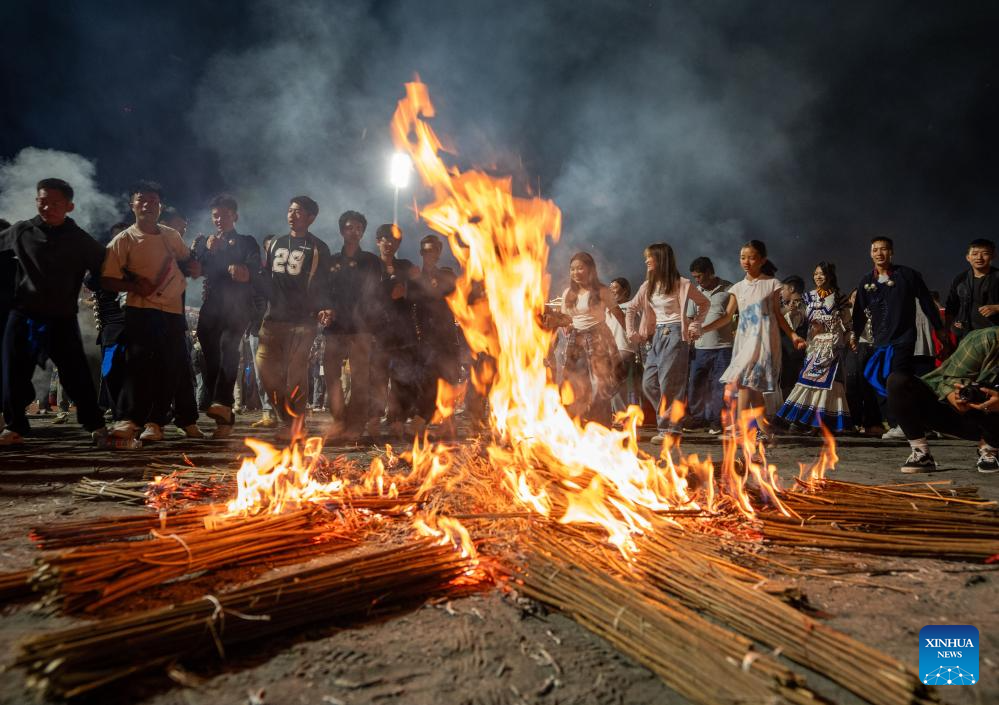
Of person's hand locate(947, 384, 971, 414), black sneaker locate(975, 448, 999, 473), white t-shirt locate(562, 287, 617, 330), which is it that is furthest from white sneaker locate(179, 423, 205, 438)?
black sneaker locate(975, 448, 999, 473)

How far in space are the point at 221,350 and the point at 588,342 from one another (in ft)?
14.7

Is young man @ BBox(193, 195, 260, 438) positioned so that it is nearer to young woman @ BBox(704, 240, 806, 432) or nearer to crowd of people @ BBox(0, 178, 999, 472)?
crowd of people @ BBox(0, 178, 999, 472)

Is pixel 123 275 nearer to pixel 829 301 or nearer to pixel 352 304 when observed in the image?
pixel 352 304

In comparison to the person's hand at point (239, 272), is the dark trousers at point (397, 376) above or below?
below

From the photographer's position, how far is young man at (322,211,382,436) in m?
6.55

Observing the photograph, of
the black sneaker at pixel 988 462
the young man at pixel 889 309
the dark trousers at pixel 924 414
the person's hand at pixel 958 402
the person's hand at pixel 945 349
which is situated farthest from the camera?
the person's hand at pixel 945 349

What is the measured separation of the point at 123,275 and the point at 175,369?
1033mm

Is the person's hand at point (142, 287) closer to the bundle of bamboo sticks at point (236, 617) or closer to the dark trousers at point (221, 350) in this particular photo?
the dark trousers at point (221, 350)

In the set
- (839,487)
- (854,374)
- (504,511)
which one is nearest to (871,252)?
(854,374)

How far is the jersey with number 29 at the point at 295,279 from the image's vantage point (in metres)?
6.37

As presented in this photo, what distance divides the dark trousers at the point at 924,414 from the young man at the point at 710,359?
3151 mm

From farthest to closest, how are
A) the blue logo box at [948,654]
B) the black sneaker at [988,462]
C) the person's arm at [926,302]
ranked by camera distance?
the person's arm at [926,302] < the black sneaker at [988,462] < the blue logo box at [948,654]

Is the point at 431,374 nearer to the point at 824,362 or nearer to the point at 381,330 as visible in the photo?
the point at 381,330

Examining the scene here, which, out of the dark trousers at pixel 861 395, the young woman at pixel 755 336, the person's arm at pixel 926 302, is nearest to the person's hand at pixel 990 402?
the young woman at pixel 755 336
